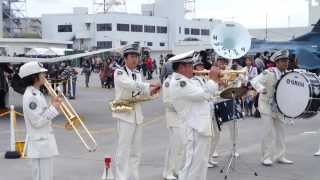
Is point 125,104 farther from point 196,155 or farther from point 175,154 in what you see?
point 196,155

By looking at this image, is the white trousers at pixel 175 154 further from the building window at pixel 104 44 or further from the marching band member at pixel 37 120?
the building window at pixel 104 44

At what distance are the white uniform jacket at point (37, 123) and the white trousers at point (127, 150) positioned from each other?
1.46 m

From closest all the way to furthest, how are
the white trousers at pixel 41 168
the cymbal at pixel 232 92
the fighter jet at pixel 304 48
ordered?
the white trousers at pixel 41 168 → the cymbal at pixel 232 92 → the fighter jet at pixel 304 48

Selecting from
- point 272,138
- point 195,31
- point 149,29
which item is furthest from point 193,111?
point 195,31

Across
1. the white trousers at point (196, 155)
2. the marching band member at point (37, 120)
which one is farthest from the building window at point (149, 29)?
the marching band member at point (37, 120)

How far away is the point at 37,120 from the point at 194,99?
6.15ft

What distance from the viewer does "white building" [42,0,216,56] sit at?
90125 millimetres

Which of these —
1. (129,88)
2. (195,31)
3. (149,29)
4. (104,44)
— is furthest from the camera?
(195,31)

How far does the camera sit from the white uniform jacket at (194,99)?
6.88 m

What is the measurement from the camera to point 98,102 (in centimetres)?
2334

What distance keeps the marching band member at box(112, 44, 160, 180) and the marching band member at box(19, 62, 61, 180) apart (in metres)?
Result: 1.43

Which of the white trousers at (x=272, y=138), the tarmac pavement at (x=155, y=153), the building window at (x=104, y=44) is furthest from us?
the building window at (x=104, y=44)

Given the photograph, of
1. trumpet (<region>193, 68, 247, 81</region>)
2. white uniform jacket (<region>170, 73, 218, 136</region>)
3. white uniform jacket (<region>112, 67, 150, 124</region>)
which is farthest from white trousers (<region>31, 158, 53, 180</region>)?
trumpet (<region>193, 68, 247, 81</region>)

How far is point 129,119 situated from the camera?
788cm
